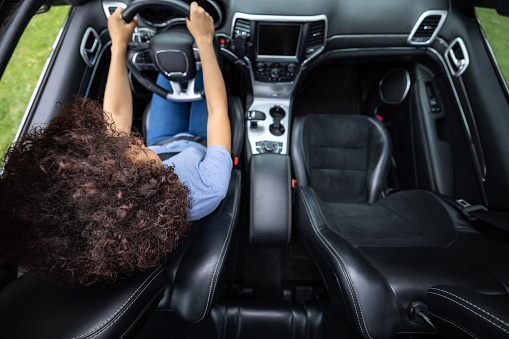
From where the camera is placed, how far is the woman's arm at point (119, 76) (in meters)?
1.13

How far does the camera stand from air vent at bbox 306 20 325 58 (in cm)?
139

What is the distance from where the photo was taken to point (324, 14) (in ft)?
4.48

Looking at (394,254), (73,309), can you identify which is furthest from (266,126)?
(73,309)

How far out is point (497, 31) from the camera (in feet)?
5.11

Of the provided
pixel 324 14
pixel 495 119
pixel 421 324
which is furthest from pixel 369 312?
pixel 324 14

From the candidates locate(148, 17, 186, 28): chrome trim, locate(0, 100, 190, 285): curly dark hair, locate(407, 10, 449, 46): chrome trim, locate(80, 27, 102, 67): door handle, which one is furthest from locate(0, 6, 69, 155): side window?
locate(407, 10, 449, 46): chrome trim

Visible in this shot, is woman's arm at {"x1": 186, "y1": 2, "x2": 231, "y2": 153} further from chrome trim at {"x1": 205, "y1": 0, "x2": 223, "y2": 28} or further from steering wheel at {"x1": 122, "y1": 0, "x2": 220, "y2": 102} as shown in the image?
chrome trim at {"x1": 205, "y1": 0, "x2": 223, "y2": 28}

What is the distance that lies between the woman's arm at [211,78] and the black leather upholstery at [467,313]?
86 cm

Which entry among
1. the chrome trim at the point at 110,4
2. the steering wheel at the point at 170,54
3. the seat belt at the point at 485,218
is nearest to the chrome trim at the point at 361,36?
the steering wheel at the point at 170,54

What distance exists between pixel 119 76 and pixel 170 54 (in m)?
0.26

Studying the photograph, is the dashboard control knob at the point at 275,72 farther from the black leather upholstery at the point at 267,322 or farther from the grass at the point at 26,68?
the grass at the point at 26,68

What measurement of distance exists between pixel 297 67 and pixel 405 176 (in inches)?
42.0

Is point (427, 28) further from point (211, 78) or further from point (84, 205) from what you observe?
point (84, 205)

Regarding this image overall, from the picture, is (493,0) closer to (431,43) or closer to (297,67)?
(431,43)
